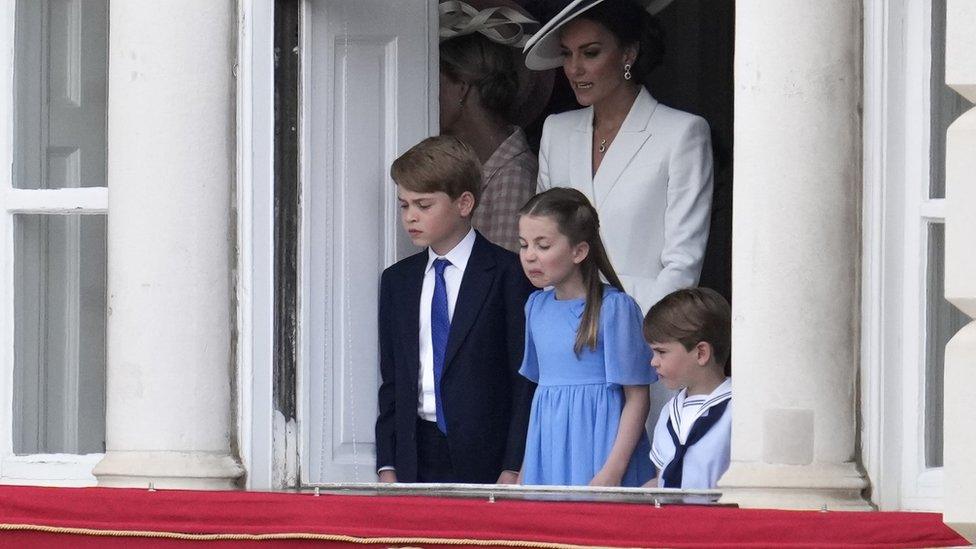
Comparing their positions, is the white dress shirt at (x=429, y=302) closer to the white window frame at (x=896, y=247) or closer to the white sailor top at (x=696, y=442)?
the white sailor top at (x=696, y=442)

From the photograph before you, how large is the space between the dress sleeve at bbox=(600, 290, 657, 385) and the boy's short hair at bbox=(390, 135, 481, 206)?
0.60m

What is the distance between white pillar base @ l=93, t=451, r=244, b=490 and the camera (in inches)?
269

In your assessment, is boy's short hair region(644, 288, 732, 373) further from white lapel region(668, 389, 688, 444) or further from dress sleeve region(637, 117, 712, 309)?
dress sleeve region(637, 117, 712, 309)

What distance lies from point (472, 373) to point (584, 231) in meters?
0.58

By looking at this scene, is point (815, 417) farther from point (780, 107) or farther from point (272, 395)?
point (272, 395)

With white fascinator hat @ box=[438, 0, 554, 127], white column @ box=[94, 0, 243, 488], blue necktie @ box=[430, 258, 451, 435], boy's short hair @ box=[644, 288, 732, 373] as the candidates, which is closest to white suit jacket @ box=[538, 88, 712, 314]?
boy's short hair @ box=[644, 288, 732, 373]

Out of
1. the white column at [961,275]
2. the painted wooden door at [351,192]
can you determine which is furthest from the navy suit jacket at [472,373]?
the white column at [961,275]

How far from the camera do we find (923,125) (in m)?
6.29

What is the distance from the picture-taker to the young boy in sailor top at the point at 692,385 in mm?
6605

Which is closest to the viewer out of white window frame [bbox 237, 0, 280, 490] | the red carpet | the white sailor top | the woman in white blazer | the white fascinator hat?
the red carpet

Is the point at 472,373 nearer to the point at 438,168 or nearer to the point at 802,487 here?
the point at 438,168

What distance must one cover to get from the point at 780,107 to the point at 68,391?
2.60 m

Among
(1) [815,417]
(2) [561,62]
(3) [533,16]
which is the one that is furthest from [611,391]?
(3) [533,16]

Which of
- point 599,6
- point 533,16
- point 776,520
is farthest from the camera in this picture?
point 533,16
